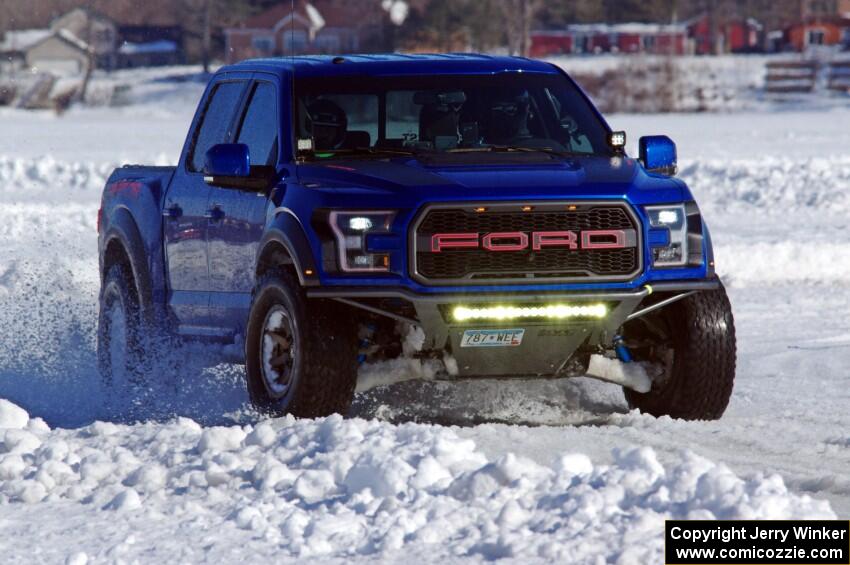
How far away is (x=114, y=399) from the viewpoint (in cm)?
911

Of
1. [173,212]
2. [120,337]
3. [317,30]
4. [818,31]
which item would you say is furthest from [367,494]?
[818,31]

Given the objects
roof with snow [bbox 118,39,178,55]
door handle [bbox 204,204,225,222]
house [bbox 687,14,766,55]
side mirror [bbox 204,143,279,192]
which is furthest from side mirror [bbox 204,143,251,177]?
house [bbox 687,14,766,55]

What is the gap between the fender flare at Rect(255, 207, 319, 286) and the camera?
7.29 m

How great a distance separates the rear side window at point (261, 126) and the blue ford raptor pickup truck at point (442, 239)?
0.02 m

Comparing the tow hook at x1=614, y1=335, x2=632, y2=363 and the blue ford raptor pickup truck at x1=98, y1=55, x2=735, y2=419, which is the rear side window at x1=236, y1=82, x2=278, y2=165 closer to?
the blue ford raptor pickup truck at x1=98, y1=55, x2=735, y2=419

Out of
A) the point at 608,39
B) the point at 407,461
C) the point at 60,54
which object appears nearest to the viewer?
the point at 407,461

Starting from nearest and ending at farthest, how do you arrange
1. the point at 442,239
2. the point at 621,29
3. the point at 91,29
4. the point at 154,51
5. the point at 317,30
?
the point at 442,239
the point at 91,29
the point at 154,51
the point at 317,30
the point at 621,29

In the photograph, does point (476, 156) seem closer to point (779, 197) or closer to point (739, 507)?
point (739, 507)

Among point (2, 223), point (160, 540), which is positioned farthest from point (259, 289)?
point (2, 223)

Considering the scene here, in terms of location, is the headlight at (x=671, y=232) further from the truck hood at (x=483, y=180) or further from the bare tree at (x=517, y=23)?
the bare tree at (x=517, y=23)

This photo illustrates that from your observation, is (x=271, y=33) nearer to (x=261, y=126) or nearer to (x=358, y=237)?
(x=261, y=126)

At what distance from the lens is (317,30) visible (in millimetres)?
44188

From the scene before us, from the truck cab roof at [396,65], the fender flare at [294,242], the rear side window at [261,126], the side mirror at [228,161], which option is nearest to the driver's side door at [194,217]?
the rear side window at [261,126]

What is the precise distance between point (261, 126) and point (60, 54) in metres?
32.6
